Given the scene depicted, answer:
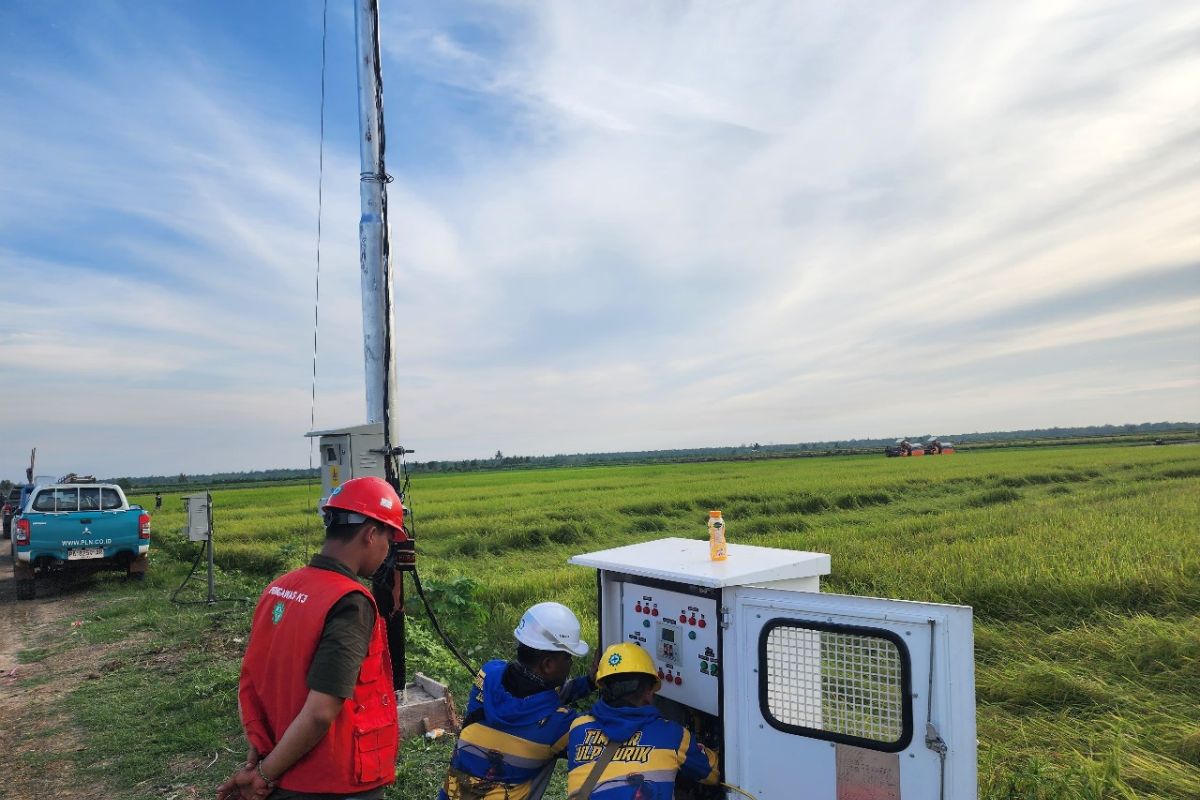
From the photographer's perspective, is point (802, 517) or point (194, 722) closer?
point (194, 722)

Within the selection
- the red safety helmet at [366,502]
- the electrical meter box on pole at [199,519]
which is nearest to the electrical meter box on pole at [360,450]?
the red safety helmet at [366,502]

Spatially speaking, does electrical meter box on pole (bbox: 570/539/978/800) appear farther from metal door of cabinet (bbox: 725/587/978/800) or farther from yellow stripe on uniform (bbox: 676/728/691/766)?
yellow stripe on uniform (bbox: 676/728/691/766)

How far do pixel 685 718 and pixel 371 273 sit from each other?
11.0ft

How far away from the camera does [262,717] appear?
93.0 inches

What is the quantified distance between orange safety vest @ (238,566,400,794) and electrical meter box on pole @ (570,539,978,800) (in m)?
1.25

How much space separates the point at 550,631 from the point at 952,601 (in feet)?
20.1

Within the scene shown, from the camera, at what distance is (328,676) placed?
209 centimetres

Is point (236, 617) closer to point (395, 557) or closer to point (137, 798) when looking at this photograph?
point (137, 798)

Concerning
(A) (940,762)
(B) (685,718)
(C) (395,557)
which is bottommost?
(B) (685,718)

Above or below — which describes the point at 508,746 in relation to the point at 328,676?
below

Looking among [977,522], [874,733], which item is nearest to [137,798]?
[874,733]

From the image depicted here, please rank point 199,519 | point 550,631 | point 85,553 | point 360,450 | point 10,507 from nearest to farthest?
point 550,631 → point 360,450 → point 199,519 → point 85,553 → point 10,507

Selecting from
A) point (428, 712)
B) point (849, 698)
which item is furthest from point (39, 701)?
point (849, 698)

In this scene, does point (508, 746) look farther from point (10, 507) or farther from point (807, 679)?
point (10, 507)
